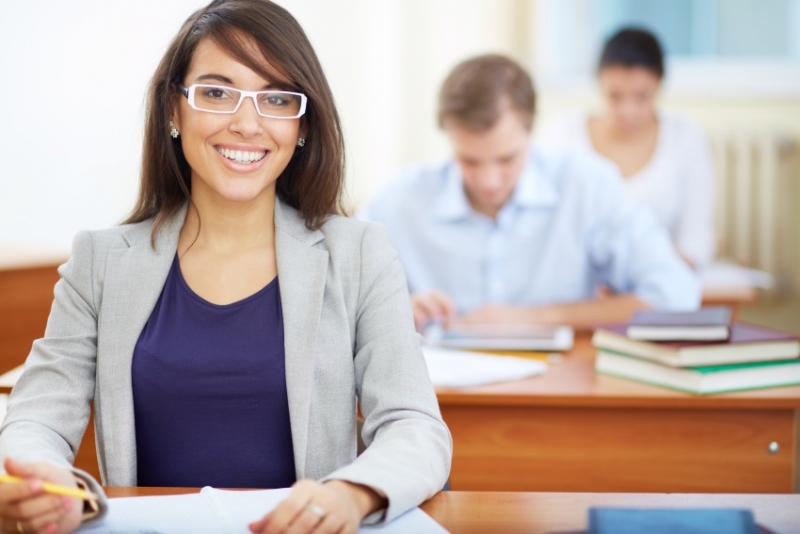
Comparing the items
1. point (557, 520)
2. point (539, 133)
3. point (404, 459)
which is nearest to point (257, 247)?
point (404, 459)

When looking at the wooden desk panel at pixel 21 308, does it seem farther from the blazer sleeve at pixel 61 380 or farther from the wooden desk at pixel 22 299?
the blazer sleeve at pixel 61 380

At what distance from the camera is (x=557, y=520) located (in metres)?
1.07

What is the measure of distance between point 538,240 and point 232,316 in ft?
4.74

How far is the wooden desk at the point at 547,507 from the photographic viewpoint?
1.06m

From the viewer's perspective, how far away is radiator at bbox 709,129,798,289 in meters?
4.80

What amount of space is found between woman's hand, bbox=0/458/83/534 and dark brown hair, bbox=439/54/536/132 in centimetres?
165

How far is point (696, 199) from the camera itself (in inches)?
152

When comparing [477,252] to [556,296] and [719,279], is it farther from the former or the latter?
[719,279]

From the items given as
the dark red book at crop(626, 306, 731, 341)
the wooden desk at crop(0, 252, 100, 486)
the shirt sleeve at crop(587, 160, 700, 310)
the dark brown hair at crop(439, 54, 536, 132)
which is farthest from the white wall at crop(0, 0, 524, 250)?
the dark red book at crop(626, 306, 731, 341)

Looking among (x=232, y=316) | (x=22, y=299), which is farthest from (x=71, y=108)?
(x=232, y=316)

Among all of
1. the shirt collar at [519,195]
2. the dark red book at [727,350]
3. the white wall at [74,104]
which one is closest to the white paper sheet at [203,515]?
the dark red book at [727,350]

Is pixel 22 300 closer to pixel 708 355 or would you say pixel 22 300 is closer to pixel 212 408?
pixel 212 408

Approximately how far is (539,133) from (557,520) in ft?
13.3

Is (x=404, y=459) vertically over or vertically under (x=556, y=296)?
over
